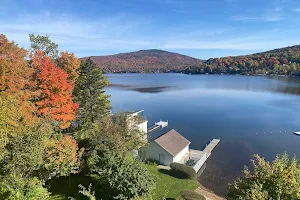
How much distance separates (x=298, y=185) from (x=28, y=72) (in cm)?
2209

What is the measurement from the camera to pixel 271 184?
12508 mm

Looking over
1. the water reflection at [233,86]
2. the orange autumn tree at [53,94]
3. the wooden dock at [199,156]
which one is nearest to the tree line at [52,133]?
the orange autumn tree at [53,94]

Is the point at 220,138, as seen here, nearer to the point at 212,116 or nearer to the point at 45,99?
the point at 212,116

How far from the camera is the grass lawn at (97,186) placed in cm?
1900

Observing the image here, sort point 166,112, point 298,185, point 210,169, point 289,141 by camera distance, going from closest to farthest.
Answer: point 298,185 → point 210,169 → point 289,141 → point 166,112

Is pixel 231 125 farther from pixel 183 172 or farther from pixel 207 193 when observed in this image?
pixel 207 193

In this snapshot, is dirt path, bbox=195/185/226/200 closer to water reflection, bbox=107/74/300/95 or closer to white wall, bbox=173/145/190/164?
white wall, bbox=173/145/190/164

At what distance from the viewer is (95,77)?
31.0 m

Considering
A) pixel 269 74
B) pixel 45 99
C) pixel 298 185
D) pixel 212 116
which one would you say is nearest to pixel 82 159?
pixel 45 99

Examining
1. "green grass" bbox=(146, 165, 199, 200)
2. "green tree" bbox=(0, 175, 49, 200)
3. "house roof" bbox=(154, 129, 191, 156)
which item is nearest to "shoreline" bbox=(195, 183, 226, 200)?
"green grass" bbox=(146, 165, 199, 200)

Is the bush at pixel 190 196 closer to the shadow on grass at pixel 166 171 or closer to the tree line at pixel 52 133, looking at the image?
the tree line at pixel 52 133

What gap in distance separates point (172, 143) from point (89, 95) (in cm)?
1206

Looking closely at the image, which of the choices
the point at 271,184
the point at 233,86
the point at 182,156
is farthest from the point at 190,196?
the point at 233,86

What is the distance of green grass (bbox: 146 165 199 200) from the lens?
2234cm
